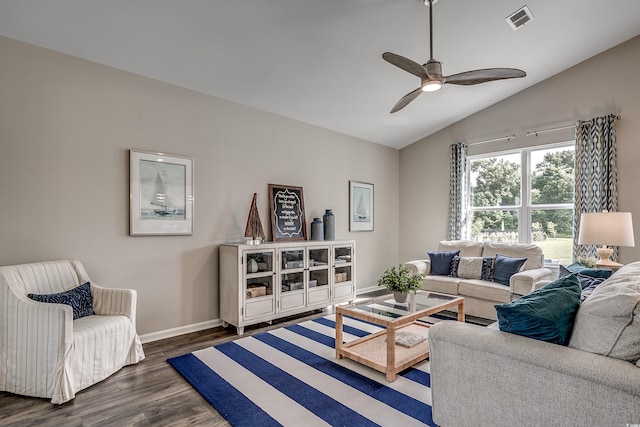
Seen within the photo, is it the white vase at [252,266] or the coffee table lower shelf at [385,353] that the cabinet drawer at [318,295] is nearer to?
the white vase at [252,266]

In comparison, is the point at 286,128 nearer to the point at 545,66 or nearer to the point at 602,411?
the point at 545,66

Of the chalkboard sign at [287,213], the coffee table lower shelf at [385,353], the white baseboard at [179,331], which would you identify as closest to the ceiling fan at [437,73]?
the coffee table lower shelf at [385,353]

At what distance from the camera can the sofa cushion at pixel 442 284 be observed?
163 inches

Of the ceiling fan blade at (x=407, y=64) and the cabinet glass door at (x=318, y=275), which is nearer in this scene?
the ceiling fan blade at (x=407, y=64)

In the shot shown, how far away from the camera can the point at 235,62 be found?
336 cm

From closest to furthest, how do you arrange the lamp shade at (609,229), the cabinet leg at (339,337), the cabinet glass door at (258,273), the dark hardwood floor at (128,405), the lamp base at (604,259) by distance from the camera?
the dark hardwood floor at (128,405) → the cabinet leg at (339,337) → the lamp shade at (609,229) → the lamp base at (604,259) → the cabinet glass door at (258,273)

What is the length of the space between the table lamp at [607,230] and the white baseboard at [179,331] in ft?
13.7

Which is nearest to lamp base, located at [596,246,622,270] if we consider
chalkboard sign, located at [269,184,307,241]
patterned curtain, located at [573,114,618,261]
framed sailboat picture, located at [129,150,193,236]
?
→ patterned curtain, located at [573,114,618,261]

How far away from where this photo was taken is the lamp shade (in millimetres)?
3400

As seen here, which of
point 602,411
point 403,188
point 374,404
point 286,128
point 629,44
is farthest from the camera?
point 403,188

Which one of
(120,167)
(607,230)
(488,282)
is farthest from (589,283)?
(120,167)

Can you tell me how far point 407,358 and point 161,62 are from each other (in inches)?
137

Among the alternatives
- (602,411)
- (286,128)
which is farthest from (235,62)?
(602,411)

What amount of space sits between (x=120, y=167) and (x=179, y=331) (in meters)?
1.79
